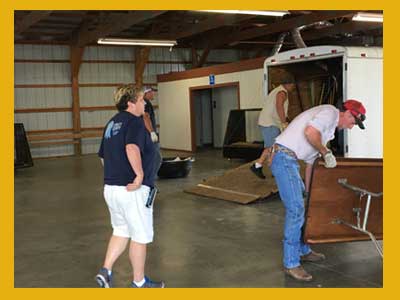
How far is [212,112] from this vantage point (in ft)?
63.7

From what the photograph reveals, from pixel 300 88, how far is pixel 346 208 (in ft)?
20.0

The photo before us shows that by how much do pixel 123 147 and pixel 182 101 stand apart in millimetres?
14243

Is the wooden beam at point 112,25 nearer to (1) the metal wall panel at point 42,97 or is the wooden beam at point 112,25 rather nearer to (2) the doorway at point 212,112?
(1) the metal wall panel at point 42,97

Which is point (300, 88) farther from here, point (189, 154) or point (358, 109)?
point (189, 154)

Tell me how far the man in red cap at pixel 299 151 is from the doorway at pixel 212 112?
45.6 feet

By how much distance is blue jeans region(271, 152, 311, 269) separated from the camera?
4.15 metres

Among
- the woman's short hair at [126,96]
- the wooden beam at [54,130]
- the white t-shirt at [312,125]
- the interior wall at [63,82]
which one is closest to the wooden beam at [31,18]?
the interior wall at [63,82]

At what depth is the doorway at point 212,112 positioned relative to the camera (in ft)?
60.5

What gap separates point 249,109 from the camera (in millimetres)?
14633

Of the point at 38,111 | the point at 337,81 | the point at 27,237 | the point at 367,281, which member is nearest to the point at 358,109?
the point at 367,281

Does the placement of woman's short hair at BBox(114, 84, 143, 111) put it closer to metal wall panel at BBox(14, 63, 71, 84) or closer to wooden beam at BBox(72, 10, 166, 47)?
wooden beam at BBox(72, 10, 166, 47)

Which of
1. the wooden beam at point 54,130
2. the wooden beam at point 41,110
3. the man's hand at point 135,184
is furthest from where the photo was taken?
the wooden beam at point 54,130

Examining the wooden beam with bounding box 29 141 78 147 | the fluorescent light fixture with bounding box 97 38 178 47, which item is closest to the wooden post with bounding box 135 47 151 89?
the fluorescent light fixture with bounding box 97 38 178 47

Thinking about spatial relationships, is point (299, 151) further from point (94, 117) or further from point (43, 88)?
point (94, 117)
